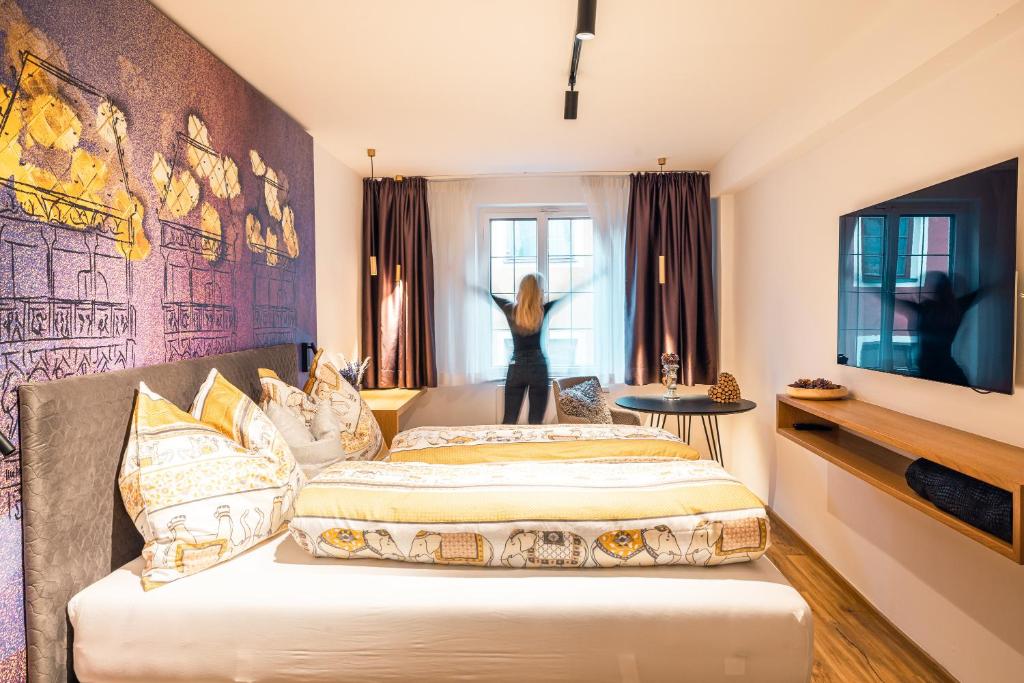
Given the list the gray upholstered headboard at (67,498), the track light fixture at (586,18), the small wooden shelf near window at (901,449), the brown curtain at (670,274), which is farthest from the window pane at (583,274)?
the gray upholstered headboard at (67,498)

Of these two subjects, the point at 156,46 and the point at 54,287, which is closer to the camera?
the point at 54,287

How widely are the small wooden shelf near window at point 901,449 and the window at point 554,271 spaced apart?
7.12 ft

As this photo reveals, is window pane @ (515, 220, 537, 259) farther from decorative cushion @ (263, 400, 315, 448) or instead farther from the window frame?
decorative cushion @ (263, 400, 315, 448)

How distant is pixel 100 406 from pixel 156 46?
129 cm

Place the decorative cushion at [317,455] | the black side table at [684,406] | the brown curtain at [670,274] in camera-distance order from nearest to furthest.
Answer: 1. the decorative cushion at [317,455]
2. the black side table at [684,406]
3. the brown curtain at [670,274]

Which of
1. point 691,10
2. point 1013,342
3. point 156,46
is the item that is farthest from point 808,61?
point 156,46

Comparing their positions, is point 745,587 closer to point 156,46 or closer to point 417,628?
point 417,628

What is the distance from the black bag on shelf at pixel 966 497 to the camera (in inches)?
57.9

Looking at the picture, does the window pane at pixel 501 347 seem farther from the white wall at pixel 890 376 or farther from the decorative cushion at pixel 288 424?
the decorative cushion at pixel 288 424

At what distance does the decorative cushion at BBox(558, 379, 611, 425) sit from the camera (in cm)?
366

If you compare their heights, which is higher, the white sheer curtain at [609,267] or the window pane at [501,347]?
the white sheer curtain at [609,267]

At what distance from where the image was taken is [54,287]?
1605 millimetres

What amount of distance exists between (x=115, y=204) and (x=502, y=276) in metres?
3.20

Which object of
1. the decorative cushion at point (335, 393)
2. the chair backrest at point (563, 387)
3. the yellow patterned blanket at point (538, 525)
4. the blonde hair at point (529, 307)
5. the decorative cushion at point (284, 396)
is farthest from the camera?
the blonde hair at point (529, 307)
